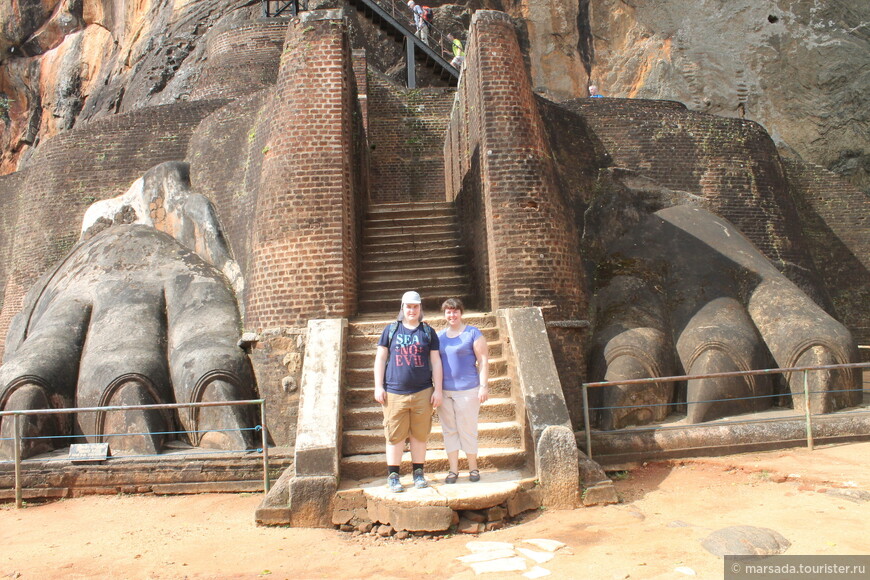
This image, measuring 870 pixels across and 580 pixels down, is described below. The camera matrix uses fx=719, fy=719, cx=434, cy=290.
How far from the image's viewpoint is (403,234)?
412 inches

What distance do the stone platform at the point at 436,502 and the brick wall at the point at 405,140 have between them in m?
10.2

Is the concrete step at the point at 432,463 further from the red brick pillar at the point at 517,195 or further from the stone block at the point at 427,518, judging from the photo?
the red brick pillar at the point at 517,195

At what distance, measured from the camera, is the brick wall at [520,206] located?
816 centimetres

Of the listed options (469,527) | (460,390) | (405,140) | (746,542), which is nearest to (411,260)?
(460,390)

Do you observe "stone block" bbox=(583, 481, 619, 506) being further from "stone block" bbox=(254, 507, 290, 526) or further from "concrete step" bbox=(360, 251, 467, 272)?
"concrete step" bbox=(360, 251, 467, 272)

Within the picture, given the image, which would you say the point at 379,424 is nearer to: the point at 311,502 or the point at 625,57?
the point at 311,502

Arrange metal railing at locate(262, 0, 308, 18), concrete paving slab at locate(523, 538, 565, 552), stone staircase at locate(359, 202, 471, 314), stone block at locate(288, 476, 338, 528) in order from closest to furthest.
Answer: concrete paving slab at locate(523, 538, 565, 552) → stone block at locate(288, 476, 338, 528) → stone staircase at locate(359, 202, 471, 314) → metal railing at locate(262, 0, 308, 18)

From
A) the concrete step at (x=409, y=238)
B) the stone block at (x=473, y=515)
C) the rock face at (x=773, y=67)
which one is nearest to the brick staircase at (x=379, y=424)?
the stone block at (x=473, y=515)

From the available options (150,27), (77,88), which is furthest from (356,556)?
(77,88)

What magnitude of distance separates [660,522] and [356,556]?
86.8 inches

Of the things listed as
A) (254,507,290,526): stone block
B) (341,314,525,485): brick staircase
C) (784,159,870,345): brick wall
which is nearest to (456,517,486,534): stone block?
(341,314,525,485): brick staircase

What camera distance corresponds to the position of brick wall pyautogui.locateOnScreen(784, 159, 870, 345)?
14.6 metres

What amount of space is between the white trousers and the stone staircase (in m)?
3.48

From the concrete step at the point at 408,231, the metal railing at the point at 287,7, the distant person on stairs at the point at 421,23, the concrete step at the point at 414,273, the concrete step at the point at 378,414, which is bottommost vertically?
the concrete step at the point at 378,414
